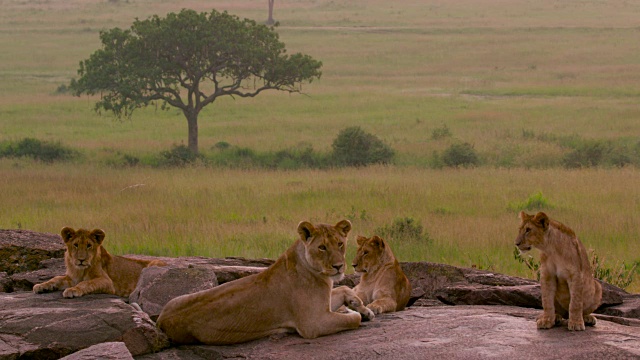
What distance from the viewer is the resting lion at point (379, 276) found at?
9836 mm

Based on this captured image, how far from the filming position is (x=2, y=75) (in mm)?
63938

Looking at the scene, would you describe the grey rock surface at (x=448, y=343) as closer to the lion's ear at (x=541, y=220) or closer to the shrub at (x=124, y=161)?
the lion's ear at (x=541, y=220)

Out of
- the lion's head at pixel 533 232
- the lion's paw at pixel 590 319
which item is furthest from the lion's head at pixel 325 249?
the lion's paw at pixel 590 319

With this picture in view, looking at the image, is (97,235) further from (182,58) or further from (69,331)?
(182,58)

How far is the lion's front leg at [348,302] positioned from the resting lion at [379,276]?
1.94ft

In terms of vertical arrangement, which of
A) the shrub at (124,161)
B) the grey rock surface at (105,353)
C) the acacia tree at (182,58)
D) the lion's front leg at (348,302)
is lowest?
the shrub at (124,161)

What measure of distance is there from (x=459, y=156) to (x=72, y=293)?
24453 mm

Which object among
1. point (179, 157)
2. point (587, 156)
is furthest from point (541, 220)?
point (179, 157)

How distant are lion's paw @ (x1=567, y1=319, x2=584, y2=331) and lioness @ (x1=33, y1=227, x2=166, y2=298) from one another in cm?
431

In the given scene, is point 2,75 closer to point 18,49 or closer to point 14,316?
point 18,49

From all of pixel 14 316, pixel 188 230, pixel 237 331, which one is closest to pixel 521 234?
pixel 237 331

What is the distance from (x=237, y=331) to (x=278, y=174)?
73.7 feet

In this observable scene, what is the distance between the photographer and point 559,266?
830cm

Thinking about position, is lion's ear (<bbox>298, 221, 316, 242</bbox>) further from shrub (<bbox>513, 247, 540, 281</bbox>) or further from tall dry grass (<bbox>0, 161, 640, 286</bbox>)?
tall dry grass (<bbox>0, 161, 640, 286</bbox>)
